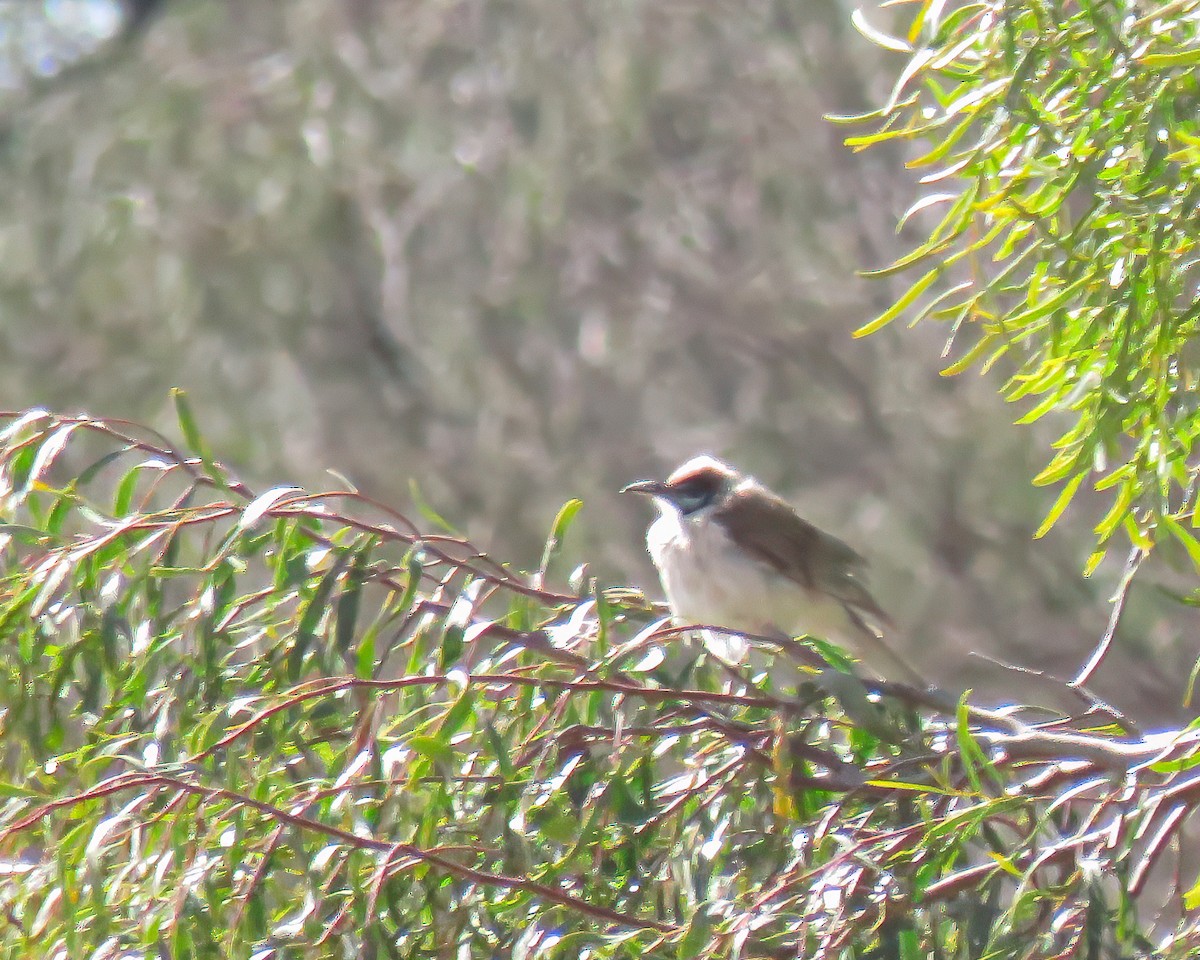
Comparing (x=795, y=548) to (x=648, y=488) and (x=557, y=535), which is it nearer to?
(x=648, y=488)

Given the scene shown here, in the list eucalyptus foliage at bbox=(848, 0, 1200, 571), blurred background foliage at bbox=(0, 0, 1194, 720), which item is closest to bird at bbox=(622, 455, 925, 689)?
eucalyptus foliage at bbox=(848, 0, 1200, 571)

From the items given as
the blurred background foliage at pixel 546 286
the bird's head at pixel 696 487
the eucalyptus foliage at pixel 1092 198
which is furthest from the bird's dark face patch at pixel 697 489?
the blurred background foliage at pixel 546 286

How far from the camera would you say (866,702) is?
283 cm

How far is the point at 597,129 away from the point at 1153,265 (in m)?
5.51

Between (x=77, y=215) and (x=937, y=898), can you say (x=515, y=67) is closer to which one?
(x=77, y=215)

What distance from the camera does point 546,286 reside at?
26.9 feet

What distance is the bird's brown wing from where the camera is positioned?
15.8 ft

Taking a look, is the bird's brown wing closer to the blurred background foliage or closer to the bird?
the bird

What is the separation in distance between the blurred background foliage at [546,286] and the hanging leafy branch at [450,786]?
4.69 metres

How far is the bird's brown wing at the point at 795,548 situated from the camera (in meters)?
4.80

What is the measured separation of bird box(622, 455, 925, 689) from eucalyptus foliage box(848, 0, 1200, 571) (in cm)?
169

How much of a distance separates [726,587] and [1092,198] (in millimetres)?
2019

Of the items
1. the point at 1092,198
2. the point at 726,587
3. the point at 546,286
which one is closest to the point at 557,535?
the point at 1092,198

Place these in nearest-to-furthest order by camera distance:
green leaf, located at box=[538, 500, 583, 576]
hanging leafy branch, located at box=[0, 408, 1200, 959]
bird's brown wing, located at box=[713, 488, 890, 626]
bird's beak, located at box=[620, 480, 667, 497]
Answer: hanging leafy branch, located at box=[0, 408, 1200, 959] < green leaf, located at box=[538, 500, 583, 576] < bird's beak, located at box=[620, 480, 667, 497] < bird's brown wing, located at box=[713, 488, 890, 626]
